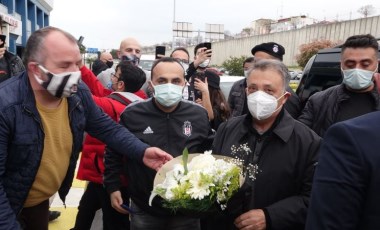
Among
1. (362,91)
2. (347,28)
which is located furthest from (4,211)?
(347,28)

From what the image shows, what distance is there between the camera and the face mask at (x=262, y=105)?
2.30 meters

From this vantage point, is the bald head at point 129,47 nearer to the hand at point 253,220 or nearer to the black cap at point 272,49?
the black cap at point 272,49

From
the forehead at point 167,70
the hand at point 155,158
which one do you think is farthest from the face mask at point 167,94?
the hand at point 155,158

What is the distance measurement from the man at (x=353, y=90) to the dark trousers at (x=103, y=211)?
1.89m

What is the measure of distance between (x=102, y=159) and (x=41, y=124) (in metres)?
1.32

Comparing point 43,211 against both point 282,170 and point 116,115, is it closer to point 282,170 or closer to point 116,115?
point 116,115

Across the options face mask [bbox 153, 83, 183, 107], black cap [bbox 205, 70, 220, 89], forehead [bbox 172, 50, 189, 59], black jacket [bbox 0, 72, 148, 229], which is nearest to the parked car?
black cap [bbox 205, 70, 220, 89]

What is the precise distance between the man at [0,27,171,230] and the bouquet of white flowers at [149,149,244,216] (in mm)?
615

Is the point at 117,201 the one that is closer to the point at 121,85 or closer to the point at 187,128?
the point at 187,128

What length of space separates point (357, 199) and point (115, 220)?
271cm

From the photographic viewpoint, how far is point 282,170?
84.4 inches

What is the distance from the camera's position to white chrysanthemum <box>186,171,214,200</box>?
Answer: 1798 mm

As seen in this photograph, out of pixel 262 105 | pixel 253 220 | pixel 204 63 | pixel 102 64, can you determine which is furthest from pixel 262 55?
pixel 102 64

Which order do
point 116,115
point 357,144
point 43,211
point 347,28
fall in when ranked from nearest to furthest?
point 357,144 < point 43,211 < point 116,115 < point 347,28
